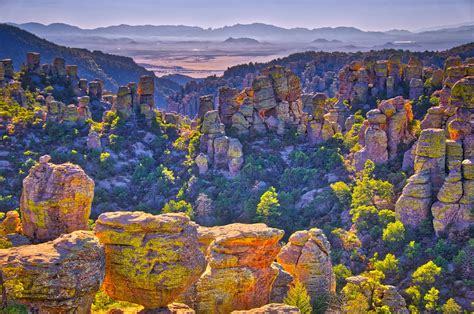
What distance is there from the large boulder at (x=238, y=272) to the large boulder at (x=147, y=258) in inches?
87.5

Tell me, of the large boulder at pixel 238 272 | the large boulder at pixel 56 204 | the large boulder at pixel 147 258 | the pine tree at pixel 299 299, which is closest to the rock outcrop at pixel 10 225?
the large boulder at pixel 56 204

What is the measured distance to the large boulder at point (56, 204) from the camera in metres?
32.1

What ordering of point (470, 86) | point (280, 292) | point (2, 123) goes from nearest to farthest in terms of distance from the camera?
point (280, 292), point (470, 86), point (2, 123)

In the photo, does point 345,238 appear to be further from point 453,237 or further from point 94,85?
point 94,85

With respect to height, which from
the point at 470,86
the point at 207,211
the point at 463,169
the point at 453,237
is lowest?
the point at 207,211

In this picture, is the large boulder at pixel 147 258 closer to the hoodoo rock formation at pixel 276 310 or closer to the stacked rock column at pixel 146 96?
the hoodoo rock formation at pixel 276 310

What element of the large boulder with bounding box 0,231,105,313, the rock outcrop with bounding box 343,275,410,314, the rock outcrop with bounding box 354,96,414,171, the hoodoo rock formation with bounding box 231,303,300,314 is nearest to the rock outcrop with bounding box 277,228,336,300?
the rock outcrop with bounding box 343,275,410,314

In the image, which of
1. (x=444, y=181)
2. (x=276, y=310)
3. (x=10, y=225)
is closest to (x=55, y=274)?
(x=276, y=310)

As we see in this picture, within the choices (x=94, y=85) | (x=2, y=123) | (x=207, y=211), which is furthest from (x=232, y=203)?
(x=94, y=85)

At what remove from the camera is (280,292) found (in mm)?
34031

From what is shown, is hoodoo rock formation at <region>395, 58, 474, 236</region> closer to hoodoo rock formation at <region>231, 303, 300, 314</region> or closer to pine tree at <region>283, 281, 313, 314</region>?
pine tree at <region>283, 281, 313, 314</region>

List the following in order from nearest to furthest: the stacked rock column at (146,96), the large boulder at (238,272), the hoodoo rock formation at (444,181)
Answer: the large boulder at (238,272) < the hoodoo rock formation at (444,181) < the stacked rock column at (146,96)

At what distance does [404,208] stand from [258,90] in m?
28.8

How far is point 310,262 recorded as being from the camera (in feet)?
116
